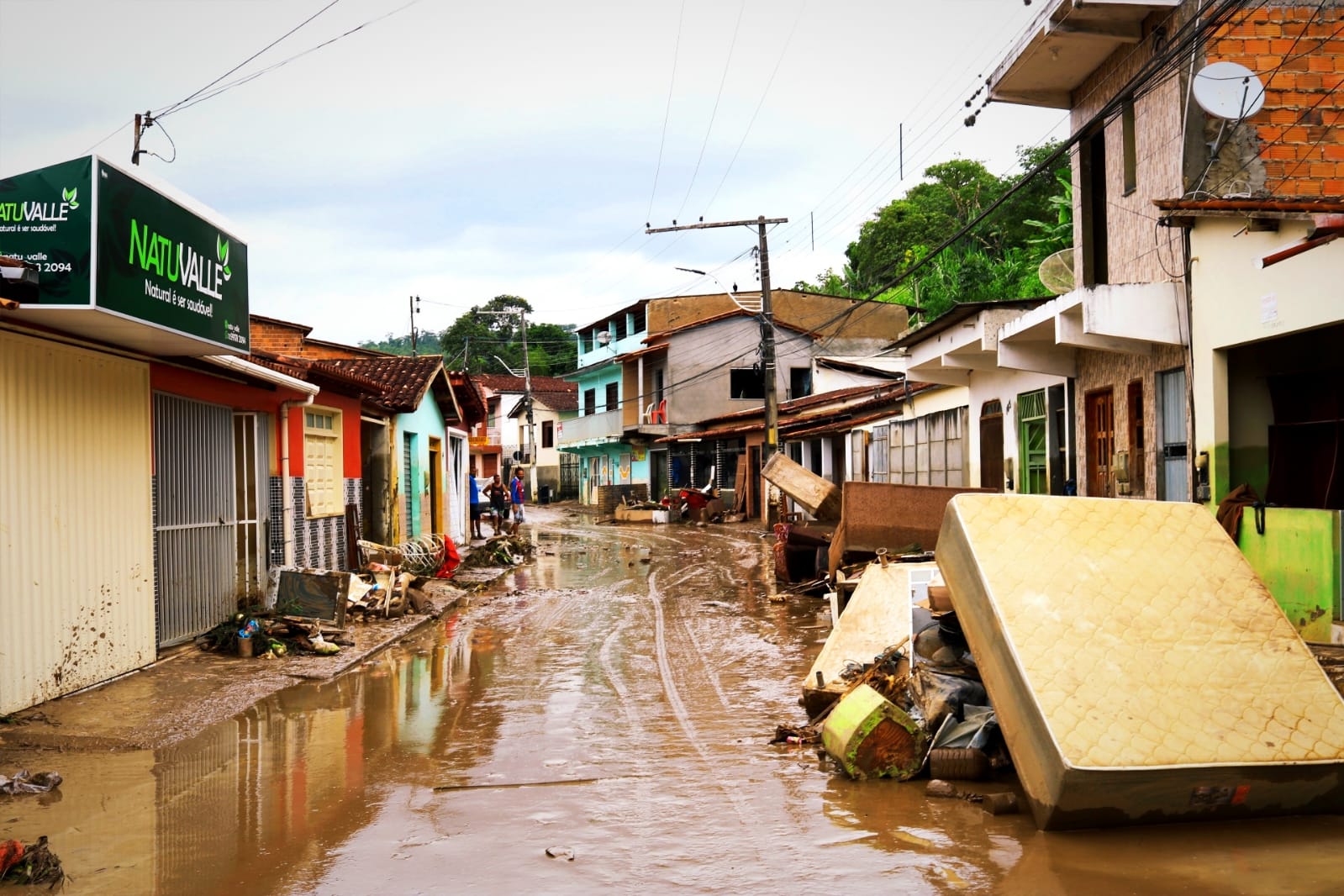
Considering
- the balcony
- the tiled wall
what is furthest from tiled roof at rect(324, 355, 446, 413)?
the balcony

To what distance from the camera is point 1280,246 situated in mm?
9297

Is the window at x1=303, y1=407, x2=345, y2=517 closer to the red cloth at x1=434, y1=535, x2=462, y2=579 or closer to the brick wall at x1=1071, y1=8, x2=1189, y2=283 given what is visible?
the red cloth at x1=434, y1=535, x2=462, y2=579

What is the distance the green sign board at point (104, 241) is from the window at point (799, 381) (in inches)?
1491

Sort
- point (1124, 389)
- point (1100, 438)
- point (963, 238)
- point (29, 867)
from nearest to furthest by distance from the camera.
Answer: point (29, 867) < point (1124, 389) < point (1100, 438) < point (963, 238)

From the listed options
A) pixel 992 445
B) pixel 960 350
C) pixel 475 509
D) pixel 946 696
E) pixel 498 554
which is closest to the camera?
pixel 946 696

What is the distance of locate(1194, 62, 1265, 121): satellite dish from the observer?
33.6ft

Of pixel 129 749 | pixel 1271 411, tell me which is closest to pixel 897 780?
pixel 129 749

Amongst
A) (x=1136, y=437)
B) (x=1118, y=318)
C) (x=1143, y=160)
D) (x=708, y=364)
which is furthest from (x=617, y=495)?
(x=1118, y=318)

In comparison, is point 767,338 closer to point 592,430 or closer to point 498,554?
point 498,554

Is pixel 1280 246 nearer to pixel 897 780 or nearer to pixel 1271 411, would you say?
pixel 1271 411

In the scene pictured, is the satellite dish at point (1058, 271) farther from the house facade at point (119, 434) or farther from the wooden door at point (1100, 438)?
the house facade at point (119, 434)

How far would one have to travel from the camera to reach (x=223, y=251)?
10445 millimetres

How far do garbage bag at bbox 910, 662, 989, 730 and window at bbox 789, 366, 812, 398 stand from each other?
39.4m

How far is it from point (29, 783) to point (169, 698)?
259 cm
